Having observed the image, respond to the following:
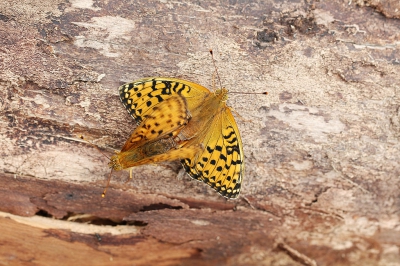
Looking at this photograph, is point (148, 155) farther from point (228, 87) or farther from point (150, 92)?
point (228, 87)

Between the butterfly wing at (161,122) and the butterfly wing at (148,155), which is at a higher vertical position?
the butterfly wing at (161,122)

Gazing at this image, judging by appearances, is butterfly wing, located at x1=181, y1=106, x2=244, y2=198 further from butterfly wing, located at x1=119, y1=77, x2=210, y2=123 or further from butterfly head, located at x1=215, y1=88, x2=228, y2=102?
butterfly wing, located at x1=119, y1=77, x2=210, y2=123

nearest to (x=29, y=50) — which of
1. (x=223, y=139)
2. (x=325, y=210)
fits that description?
(x=223, y=139)

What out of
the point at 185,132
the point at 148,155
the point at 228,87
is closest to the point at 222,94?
the point at 228,87

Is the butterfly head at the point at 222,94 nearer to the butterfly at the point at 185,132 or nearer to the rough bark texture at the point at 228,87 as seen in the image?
the butterfly at the point at 185,132

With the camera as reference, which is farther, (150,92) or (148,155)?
(150,92)

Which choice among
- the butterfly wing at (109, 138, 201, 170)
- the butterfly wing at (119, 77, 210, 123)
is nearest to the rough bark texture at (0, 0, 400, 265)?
the butterfly wing at (119, 77, 210, 123)

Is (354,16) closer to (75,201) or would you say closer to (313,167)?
(313,167)

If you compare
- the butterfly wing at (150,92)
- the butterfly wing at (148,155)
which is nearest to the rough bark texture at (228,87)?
the butterfly wing at (150,92)
